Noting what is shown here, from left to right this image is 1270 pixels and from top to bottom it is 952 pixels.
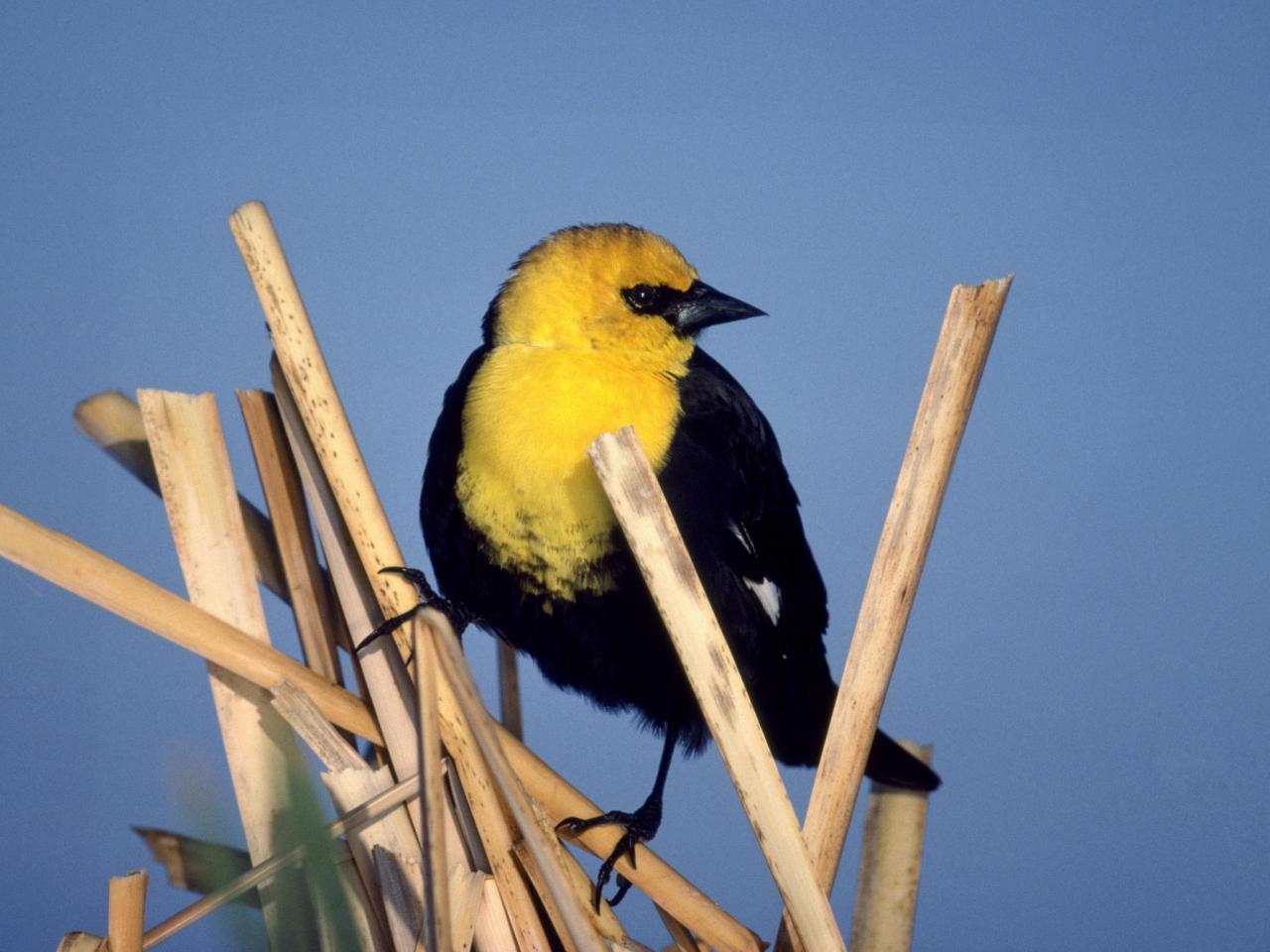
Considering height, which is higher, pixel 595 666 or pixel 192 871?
pixel 595 666

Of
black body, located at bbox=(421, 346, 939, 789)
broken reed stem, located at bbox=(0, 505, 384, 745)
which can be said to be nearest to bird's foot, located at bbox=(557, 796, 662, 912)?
black body, located at bbox=(421, 346, 939, 789)

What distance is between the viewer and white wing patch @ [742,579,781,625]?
1507mm

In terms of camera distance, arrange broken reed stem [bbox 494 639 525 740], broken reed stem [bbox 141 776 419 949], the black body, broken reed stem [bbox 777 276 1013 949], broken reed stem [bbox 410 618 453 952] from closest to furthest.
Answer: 1. broken reed stem [bbox 410 618 453 952]
2. broken reed stem [bbox 141 776 419 949]
3. broken reed stem [bbox 777 276 1013 949]
4. the black body
5. broken reed stem [bbox 494 639 525 740]

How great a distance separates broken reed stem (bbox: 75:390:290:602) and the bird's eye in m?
0.49

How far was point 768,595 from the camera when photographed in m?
1.54

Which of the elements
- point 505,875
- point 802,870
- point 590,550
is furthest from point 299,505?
point 802,870

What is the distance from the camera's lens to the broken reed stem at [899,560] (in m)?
1.12

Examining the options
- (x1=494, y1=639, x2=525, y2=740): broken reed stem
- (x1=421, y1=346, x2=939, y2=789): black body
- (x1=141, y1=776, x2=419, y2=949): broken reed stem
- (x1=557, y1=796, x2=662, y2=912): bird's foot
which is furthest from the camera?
(x1=494, y1=639, x2=525, y2=740): broken reed stem

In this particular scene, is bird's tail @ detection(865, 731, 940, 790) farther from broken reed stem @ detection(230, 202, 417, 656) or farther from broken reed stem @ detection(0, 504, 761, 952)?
broken reed stem @ detection(230, 202, 417, 656)

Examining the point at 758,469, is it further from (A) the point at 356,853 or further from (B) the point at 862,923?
(A) the point at 356,853

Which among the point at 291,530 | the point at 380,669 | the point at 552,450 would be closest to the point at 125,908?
the point at 380,669

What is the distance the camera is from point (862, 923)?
1359mm

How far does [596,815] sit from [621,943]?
130 mm

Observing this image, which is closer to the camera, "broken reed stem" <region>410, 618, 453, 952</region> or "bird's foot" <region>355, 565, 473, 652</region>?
"broken reed stem" <region>410, 618, 453, 952</region>
